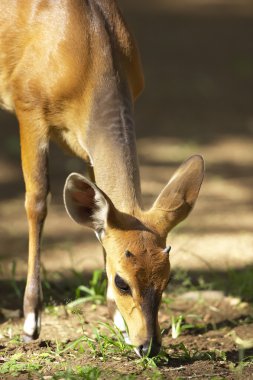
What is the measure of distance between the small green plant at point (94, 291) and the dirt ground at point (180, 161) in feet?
0.34

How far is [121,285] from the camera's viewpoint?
5.21 m

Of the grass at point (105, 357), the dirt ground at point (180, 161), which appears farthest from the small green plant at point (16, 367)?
the dirt ground at point (180, 161)

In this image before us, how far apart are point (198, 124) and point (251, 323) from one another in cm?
496

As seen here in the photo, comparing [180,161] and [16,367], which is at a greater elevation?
[16,367]

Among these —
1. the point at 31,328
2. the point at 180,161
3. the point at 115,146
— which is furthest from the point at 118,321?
the point at 180,161

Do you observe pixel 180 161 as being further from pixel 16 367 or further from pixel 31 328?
pixel 16 367

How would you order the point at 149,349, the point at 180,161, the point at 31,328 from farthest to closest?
1. the point at 180,161
2. the point at 31,328
3. the point at 149,349

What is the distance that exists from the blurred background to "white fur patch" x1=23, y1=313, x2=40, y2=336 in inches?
39.7

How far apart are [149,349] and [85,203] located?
925 mm

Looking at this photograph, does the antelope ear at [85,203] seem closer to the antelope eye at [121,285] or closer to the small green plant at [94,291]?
the antelope eye at [121,285]

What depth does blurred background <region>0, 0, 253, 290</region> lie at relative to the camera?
795 centimetres

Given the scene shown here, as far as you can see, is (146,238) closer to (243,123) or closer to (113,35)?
(113,35)

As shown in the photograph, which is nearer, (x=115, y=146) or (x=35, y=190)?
(x=115, y=146)

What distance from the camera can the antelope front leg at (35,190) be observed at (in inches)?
241
